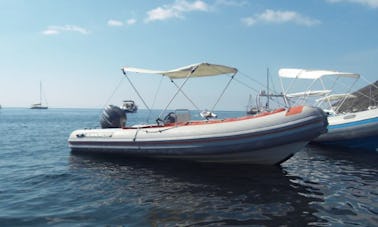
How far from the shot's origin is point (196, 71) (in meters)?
15.0

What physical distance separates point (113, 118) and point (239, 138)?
7.06 meters

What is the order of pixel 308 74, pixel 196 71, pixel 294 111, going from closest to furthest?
pixel 294 111
pixel 196 71
pixel 308 74

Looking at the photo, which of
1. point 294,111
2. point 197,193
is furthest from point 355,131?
point 197,193

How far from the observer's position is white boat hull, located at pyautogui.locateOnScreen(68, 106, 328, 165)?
11.5m

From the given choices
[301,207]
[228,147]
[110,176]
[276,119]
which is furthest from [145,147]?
[301,207]

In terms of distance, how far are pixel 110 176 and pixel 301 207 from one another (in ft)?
20.7

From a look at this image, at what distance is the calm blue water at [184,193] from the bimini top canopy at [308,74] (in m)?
5.81

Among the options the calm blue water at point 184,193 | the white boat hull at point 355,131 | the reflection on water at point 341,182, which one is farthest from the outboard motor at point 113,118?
the white boat hull at point 355,131

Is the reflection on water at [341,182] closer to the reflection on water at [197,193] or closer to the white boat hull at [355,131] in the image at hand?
the reflection on water at [197,193]

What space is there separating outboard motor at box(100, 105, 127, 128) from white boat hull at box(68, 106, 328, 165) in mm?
2665

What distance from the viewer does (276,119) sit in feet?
37.8

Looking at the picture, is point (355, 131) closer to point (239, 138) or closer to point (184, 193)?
point (239, 138)

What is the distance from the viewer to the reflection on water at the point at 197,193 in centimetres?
773

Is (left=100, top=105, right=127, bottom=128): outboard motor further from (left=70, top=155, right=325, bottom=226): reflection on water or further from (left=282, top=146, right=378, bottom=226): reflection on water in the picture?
(left=282, top=146, right=378, bottom=226): reflection on water
